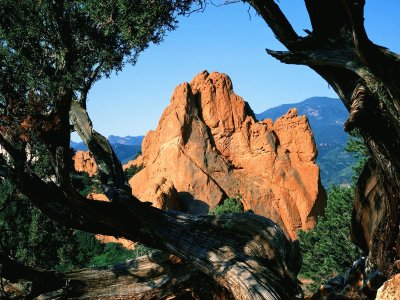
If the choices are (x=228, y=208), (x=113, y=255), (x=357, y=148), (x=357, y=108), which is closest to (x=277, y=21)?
(x=357, y=108)

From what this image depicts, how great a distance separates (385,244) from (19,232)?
84.1 ft

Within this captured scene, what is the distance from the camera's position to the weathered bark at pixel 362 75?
18.2ft

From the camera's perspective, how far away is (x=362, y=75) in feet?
18.7

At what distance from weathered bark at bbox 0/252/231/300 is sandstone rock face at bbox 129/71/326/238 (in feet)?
151

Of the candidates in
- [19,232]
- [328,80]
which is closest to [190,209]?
[19,232]

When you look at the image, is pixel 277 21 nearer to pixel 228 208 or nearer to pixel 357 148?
pixel 357 148

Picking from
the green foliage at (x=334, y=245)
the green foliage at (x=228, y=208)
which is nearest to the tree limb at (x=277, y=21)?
the green foliage at (x=334, y=245)

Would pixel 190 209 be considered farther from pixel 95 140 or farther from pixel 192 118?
pixel 95 140

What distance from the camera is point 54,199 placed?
26.5 feet

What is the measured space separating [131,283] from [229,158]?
5546 centimetres

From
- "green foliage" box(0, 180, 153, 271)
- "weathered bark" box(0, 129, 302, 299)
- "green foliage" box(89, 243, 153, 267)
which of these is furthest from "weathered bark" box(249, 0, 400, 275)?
"green foliage" box(89, 243, 153, 267)

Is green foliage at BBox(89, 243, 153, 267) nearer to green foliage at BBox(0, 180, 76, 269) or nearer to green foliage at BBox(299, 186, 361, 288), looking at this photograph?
green foliage at BBox(0, 180, 76, 269)

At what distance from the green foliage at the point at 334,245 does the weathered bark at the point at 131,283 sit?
21.2m

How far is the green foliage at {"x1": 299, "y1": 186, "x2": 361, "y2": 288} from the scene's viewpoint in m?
29.1
